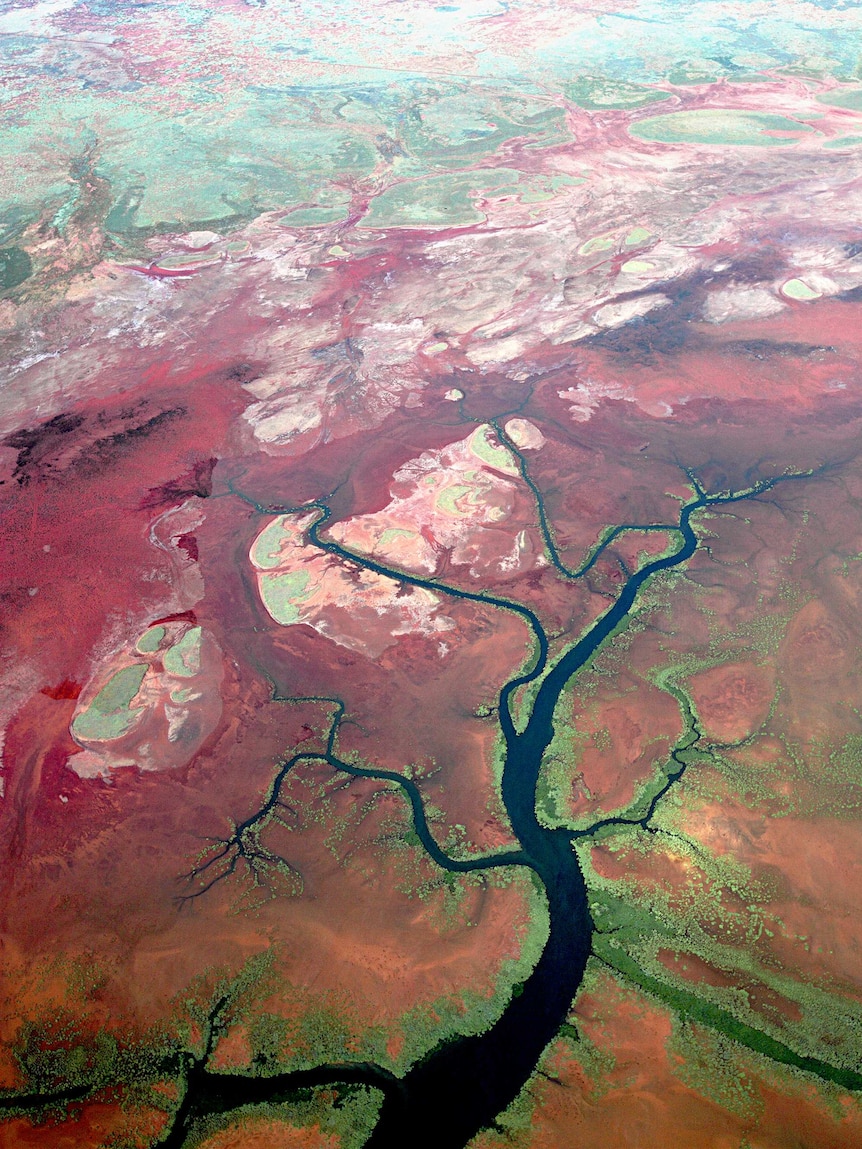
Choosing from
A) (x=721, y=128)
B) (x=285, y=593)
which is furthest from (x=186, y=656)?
(x=721, y=128)

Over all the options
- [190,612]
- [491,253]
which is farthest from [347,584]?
[491,253]

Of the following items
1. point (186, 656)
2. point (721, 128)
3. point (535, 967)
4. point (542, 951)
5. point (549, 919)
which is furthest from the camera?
point (721, 128)

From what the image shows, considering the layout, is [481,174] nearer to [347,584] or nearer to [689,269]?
[689,269]

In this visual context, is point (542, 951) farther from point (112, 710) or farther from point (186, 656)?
point (112, 710)

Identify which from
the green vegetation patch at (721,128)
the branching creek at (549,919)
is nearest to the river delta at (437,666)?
the branching creek at (549,919)

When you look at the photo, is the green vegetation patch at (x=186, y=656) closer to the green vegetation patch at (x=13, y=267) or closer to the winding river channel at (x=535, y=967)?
the winding river channel at (x=535, y=967)
